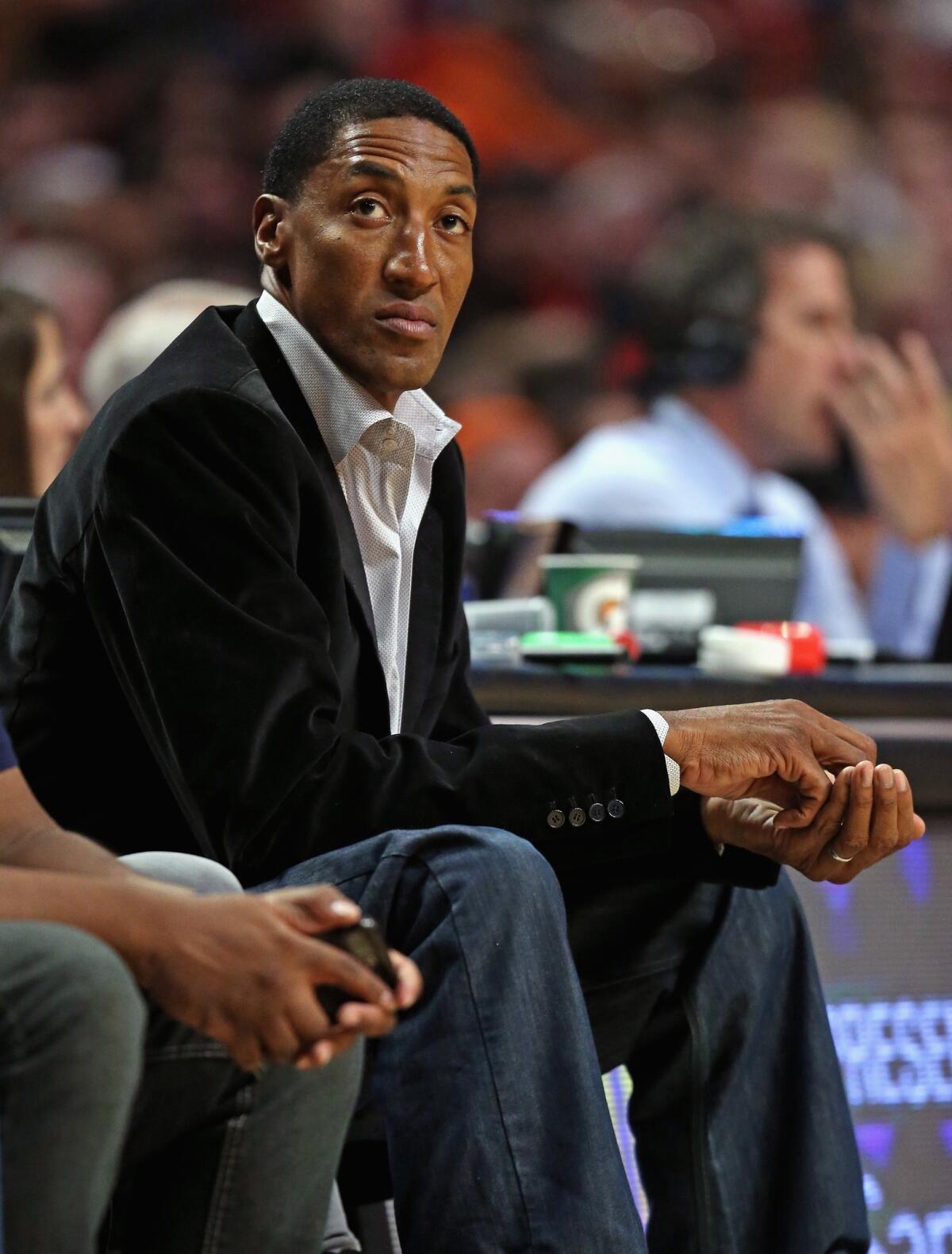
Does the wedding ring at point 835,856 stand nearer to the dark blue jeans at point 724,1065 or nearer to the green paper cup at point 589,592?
the dark blue jeans at point 724,1065

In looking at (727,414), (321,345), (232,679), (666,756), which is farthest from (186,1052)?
(727,414)

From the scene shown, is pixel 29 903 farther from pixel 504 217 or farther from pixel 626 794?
pixel 504 217

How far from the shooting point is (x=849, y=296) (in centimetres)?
519

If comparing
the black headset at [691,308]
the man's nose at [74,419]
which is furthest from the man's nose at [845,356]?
the man's nose at [74,419]

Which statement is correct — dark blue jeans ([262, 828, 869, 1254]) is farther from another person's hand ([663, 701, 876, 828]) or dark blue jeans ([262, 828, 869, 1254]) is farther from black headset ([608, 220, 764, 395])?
black headset ([608, 220, 764, 395])

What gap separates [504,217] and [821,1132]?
12.8ft

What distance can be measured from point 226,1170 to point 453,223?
898 millimetres

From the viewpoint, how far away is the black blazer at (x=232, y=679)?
128 cm

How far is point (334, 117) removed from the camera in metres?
1.56

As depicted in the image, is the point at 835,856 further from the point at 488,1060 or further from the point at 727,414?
the point at 727,414

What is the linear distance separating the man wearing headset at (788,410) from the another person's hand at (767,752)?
331 cm

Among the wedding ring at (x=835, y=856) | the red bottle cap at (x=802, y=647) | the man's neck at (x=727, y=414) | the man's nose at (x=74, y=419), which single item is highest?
the man's nose at (x=74, y=419)

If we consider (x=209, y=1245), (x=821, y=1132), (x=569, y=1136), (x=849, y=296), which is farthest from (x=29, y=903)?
(x=849, y=296)

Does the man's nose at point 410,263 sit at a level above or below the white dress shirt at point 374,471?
above
